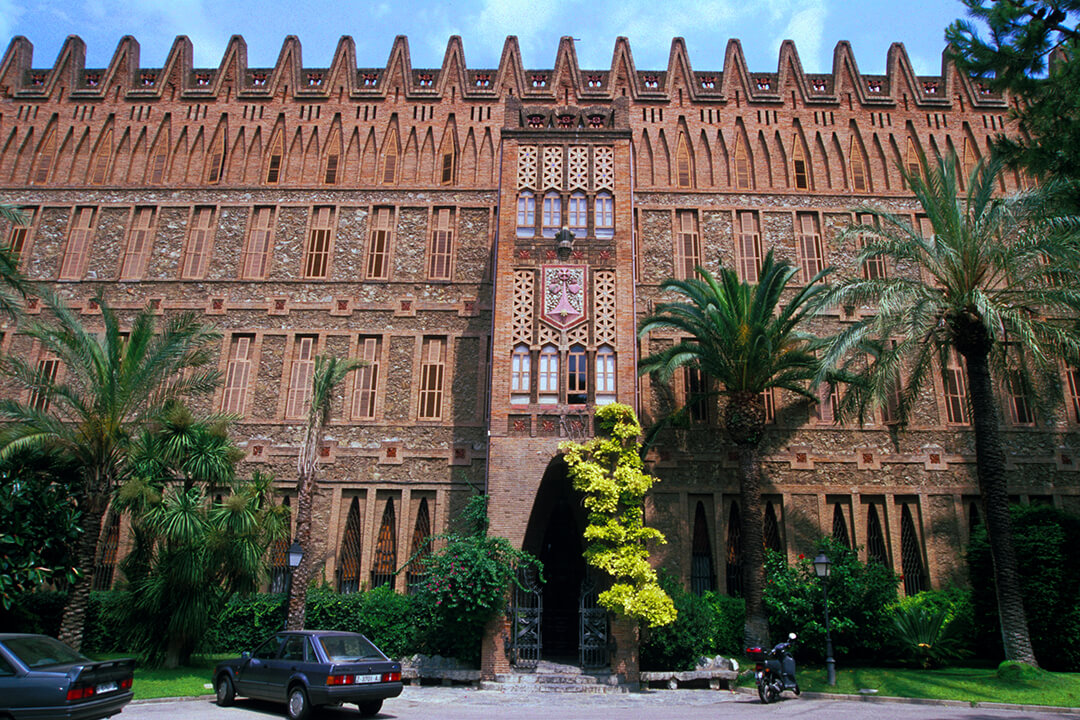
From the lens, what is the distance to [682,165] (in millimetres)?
26438

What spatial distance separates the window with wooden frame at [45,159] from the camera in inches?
1053

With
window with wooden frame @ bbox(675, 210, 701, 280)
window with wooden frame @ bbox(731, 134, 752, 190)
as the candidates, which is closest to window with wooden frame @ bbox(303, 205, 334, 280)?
window with wooden frame @ bbox(675, 210, 701, 280)

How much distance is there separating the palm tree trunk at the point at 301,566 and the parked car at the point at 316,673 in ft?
14.9

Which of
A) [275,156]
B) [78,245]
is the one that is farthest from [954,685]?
[78,245]

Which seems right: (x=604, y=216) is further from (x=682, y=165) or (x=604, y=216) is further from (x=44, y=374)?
(x=44, y=374)

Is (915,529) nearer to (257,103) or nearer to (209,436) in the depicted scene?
(209,436)

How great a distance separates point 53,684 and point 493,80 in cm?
2378

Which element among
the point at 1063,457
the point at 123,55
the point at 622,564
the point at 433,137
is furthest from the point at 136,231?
the point at 1063,457

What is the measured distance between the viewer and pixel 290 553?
1612 cm

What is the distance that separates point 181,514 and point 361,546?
22.2 feet

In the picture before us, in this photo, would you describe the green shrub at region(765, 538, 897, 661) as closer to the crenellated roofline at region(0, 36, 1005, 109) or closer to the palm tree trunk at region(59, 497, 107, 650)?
the palm tree trunk at region(59, 497, 107, 650)

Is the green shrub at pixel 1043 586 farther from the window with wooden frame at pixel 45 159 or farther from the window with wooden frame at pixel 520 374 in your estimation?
the window with wooden frame at pixel 45 159

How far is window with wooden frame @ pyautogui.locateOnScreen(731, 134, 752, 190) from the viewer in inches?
1032

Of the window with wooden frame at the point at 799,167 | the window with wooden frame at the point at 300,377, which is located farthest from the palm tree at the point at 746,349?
the window with wooden frame at the point at 300,377
